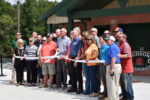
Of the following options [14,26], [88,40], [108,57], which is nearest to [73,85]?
[88,40]

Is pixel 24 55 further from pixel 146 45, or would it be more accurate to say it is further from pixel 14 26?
pixel 14 26

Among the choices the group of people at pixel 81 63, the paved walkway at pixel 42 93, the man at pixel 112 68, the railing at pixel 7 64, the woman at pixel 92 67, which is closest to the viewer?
the man at pixel 112 68

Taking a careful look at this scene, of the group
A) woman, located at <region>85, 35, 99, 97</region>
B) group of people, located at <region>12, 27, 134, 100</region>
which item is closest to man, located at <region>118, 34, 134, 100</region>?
group of people, located at <region>12, 27, 134, 100</region>

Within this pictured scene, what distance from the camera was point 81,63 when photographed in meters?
10.1

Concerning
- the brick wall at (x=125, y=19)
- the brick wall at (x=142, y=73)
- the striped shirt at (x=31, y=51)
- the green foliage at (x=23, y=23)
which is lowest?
the brick wall at (x=142, y=73)

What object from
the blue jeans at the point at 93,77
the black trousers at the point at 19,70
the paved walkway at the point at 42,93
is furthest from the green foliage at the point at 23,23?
the blue jeans at the point at 93,77

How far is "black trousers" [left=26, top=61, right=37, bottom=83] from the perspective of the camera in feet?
39.0

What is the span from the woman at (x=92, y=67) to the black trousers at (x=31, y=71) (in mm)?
2863

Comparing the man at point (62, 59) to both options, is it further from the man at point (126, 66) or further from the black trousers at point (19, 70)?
the man at point (126, 66)

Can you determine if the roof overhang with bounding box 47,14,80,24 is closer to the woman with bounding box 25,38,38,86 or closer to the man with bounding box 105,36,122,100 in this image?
the woman with bounding box 25,38,38,86

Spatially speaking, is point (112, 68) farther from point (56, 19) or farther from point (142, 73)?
point (56, 19)

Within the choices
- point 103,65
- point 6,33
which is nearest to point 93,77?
point 103,65

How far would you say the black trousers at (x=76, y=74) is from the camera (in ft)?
33.3

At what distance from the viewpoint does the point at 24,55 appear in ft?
39.2
